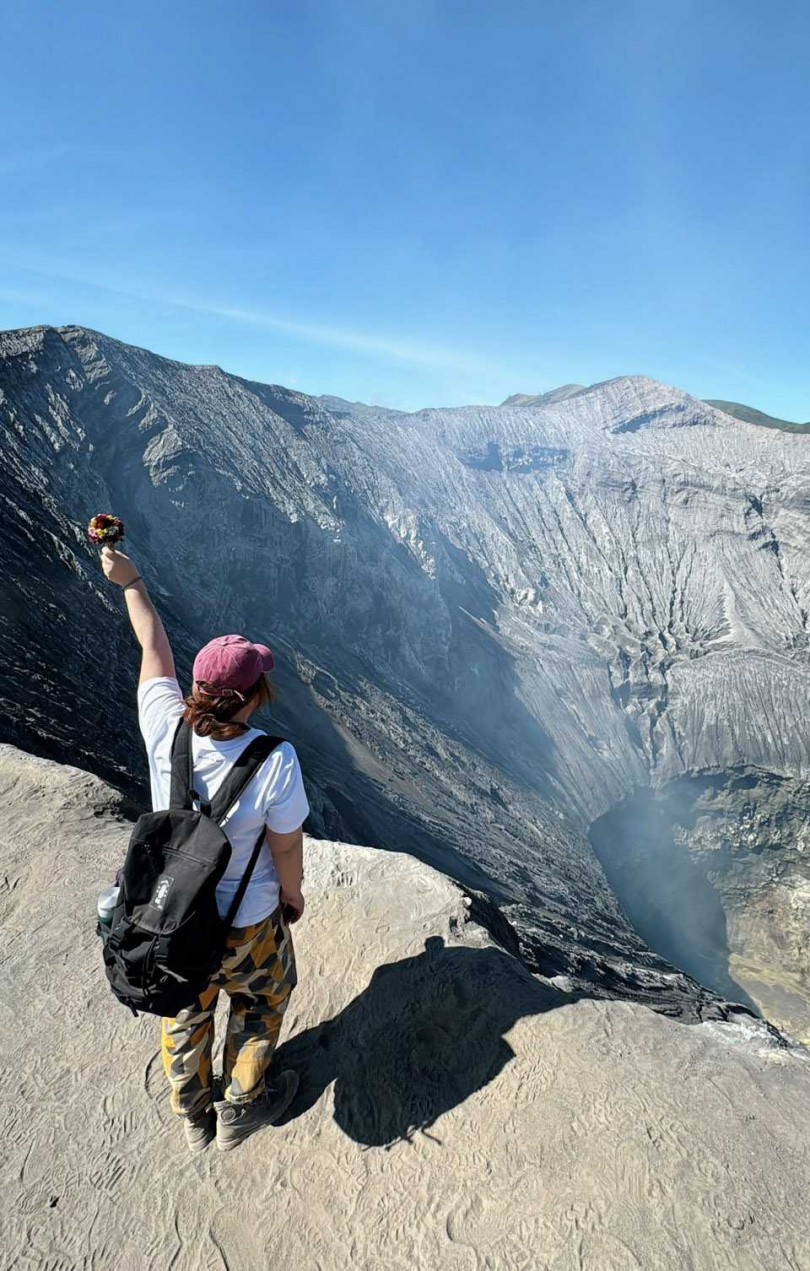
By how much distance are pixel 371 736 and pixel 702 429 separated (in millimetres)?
50027

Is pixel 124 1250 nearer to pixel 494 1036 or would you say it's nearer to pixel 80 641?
pixel 494 1036

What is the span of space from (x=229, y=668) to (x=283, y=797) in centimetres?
55

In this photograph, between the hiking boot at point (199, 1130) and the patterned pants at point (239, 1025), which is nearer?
the patterned pants at point (239, 1025)

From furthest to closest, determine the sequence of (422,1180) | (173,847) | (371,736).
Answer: (371,736) < (422,1180) < (173,847)

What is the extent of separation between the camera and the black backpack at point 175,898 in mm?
2551

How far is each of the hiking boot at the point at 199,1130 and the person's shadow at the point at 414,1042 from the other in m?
0.36

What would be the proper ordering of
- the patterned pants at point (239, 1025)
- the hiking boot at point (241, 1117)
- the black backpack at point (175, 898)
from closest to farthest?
the black backpack at point (175, 898)
the patterned pants at point (239, 1025)
the hiking boot at point (241, 1117)

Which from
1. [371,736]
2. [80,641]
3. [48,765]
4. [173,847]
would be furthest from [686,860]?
[173,847]

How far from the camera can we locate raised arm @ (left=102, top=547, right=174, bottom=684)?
10.7 feet

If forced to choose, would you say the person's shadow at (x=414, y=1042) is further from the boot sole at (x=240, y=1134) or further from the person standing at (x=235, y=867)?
the person standing at (x=235, y=867)

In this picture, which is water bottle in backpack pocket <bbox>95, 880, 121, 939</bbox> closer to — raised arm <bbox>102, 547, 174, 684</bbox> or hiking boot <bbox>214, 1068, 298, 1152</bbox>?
raised arm <bbox>102, 547, 174, 684</bbox>

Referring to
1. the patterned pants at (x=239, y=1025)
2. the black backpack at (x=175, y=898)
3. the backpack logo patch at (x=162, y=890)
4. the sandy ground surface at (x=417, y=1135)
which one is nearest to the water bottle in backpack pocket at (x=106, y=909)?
the black backpack at (x=175, y=898)

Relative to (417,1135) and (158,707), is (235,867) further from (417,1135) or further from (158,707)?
(417,1135)

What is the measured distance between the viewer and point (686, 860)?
130ft
